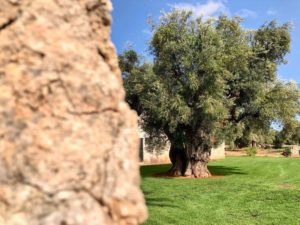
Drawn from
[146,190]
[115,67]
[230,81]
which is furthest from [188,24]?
[115,67]

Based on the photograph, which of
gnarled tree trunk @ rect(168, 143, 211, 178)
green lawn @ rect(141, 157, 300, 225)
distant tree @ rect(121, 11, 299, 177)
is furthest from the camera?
gnarled tree trunk @ rect(168, 143, 211, 178)

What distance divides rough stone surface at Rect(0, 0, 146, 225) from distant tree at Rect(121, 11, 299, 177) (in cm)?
2144

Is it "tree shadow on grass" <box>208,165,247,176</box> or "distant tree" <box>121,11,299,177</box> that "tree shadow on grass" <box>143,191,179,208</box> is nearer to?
"distant tree" <box>121,11,299,177</box>

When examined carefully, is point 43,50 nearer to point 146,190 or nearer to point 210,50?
point 146,190

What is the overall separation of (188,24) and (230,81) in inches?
188

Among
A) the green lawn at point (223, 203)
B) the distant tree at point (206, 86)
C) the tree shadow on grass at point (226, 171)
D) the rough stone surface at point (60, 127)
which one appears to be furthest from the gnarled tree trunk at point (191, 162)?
the rough stone surface at point (60, 127)

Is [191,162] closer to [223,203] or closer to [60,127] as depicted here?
[223,203]

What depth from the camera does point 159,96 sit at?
24828mm

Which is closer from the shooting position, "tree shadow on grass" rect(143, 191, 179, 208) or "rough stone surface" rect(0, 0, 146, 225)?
"rough stone surface" rect(0, 0, 146, 225)

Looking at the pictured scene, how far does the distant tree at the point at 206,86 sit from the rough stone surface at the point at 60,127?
21439mm

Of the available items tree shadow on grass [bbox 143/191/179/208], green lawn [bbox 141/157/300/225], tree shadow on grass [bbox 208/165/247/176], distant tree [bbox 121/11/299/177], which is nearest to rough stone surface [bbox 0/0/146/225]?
green lawn [bbox 141/157/300/225]

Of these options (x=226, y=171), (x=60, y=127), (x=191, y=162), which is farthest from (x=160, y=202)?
(x=226, y=171)

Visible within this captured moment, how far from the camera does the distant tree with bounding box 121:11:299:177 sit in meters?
24.5

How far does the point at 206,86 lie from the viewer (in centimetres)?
2466
